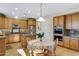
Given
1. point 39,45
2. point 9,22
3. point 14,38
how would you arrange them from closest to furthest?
point 9,22, point 14,38, point 39,45

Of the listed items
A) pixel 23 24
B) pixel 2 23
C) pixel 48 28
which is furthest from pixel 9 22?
pixel 48 28

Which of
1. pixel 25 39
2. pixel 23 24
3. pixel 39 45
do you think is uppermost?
pixel 23 24

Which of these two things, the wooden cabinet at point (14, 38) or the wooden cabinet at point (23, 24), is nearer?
the wooden cabinet at point (23, 24)

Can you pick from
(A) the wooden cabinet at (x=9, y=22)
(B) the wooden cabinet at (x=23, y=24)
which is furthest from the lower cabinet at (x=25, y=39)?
(A) the wooden cabinet at (x=9, y=22)

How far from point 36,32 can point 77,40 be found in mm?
2312

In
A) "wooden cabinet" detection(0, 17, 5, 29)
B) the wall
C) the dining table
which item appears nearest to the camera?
"wooden cabinet" detection(0, 17, 5, 29)

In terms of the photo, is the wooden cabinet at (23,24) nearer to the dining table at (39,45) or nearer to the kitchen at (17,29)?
the kitchen at (17,29)

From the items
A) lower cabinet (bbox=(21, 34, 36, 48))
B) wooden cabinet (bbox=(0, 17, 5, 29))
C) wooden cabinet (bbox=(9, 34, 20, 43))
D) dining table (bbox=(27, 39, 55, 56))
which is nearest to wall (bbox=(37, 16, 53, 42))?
dining table (bbox=(27, 39, 55, 56))

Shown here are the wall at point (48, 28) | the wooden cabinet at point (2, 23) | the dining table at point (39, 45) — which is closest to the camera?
the wooden cabinet at point (2, 23)

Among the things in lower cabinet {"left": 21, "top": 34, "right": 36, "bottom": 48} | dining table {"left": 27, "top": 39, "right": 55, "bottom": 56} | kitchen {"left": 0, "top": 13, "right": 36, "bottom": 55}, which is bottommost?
dining table {"left": 27, "top": 39, "right": 55, "bottom": 56}

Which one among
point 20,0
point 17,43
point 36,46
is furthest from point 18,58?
point 36,46

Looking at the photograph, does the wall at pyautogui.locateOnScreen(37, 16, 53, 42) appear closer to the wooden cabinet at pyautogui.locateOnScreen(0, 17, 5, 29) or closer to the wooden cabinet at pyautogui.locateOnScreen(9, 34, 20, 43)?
the wooden cabinet at pyautogui.locateOnScreen(9, 34, 20, 43)

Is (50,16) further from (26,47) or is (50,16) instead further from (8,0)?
(8,0)

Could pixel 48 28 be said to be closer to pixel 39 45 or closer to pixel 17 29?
pixel 39 45
